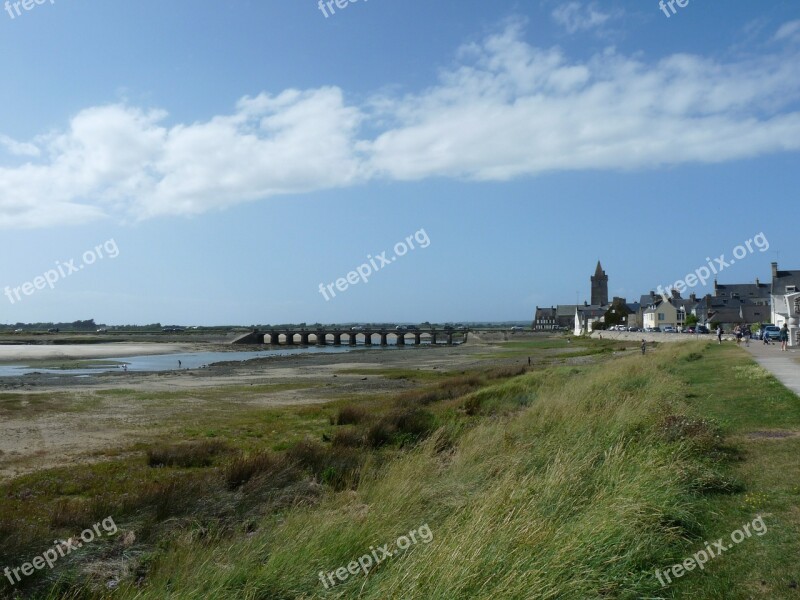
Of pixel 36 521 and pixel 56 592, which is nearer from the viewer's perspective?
pixel 56 592

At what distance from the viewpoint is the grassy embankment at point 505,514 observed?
589cm

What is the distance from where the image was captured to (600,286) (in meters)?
163

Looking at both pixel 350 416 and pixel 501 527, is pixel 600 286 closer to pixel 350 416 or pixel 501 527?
pixel 350 416

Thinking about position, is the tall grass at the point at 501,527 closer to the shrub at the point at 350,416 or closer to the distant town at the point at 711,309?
the shrub at the point at 350,416

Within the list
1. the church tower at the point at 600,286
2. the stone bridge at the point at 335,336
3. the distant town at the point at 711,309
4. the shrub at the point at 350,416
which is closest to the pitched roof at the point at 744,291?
the distant town at the point at 711,309

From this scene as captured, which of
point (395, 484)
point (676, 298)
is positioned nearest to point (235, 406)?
point (395, 484)

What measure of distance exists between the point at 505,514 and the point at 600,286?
538ft

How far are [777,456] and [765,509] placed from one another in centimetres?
286

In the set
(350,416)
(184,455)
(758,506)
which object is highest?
(758,506)

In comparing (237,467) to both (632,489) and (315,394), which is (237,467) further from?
(315,394)

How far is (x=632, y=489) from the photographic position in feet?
25.2

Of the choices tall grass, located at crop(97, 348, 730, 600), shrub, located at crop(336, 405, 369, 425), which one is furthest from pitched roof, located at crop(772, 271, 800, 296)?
tall grass, located at crop(97, 348, 730, 600)

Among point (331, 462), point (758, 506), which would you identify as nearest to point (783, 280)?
point (331, 462)

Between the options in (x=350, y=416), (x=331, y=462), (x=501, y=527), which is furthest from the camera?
(x=350, y=416)
